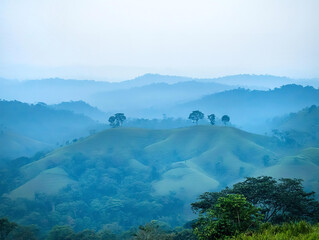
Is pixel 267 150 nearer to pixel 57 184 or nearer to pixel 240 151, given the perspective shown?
pixel 240 151

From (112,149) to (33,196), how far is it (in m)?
46.1

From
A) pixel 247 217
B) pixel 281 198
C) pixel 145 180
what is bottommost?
pixel 145 180

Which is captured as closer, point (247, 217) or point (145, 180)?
point (247, 217)

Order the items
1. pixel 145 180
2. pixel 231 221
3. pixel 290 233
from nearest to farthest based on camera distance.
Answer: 1. pixel 290 233
2. pixel 231 221
3. pixel 145 180

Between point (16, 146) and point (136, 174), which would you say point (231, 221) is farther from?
point (16, 146)

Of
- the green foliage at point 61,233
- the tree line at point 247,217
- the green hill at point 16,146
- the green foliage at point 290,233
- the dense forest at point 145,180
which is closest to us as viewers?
the green foliage at point 290,233

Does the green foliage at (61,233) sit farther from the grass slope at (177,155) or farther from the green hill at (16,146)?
the green hill at (16,146)

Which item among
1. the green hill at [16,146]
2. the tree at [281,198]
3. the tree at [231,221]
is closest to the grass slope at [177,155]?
the green hill at [16,146]

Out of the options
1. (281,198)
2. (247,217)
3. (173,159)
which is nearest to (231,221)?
(247,217)

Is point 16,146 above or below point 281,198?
below

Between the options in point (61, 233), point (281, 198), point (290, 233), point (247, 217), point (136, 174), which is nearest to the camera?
point (290, 233)

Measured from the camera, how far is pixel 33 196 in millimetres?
97438

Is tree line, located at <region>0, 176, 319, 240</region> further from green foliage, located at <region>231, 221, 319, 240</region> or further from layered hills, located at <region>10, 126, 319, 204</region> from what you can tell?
layered hills, located at <region>10, 126, 319, 204</region>

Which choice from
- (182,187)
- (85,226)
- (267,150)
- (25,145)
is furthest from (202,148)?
(25,145)
